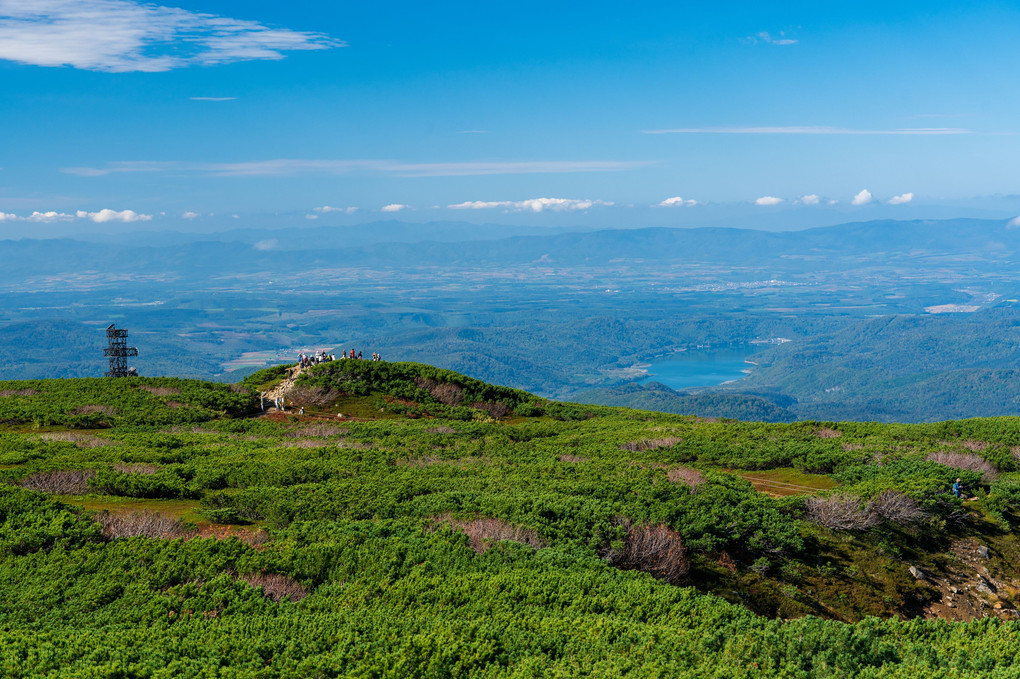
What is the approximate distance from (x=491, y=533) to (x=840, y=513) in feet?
34.0

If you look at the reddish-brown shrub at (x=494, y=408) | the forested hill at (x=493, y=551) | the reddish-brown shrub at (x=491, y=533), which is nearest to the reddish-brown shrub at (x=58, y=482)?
the forested hill at (x=493, y=551)

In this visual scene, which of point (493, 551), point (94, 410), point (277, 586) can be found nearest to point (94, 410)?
point (94, 410)

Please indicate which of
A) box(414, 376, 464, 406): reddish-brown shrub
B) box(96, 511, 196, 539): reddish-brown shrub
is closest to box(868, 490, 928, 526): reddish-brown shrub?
box(96, 511, 196, 539): reddish-brown shrub

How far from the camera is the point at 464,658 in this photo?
398 inches

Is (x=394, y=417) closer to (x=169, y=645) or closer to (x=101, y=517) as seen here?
(x=101, y=517)

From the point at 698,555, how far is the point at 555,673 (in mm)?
8250

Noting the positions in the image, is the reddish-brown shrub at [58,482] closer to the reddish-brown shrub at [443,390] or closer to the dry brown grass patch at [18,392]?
the dry brown grass patch at [18,392]

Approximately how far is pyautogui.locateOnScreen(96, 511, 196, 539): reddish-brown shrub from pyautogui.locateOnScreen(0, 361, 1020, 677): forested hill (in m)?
0.07

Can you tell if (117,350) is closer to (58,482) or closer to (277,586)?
(58,482)

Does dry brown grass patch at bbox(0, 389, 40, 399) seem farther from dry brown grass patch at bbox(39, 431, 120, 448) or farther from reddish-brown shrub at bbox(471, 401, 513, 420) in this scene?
reddish-brown shrub at bbox(471, 401, 513, 420)

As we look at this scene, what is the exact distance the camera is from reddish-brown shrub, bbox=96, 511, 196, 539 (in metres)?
15.0

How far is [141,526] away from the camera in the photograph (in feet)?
50.1

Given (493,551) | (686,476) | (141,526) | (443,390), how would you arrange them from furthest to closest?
1. (443,390)
2. (686,476)
3. (141,526)
4. (493,551)

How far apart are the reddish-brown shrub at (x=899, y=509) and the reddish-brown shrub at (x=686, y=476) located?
4.67m
